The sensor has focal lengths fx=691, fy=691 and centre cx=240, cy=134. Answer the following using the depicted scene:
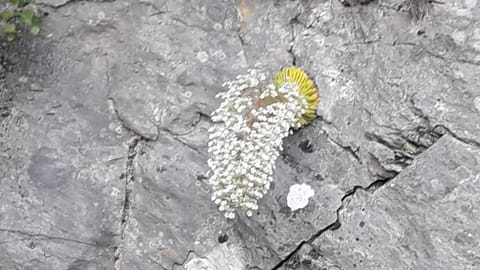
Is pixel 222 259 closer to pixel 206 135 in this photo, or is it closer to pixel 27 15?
pixel 206 135

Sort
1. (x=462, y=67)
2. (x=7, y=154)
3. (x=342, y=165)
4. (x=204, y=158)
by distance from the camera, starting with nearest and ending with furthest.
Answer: (x=462, y=67), (x=342, y=165), (x=204, y=158), (x=7, y=154)

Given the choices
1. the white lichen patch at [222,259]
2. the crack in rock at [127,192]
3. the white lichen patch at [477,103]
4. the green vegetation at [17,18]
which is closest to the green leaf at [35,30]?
the green vegetation at [17,18]

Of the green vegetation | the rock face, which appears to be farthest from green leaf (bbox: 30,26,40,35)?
the rock face

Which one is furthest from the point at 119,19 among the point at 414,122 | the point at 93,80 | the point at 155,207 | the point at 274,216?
the point at 414,122

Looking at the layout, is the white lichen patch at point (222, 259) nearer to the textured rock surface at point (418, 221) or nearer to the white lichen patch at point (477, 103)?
the textured rock surface at point (418, 221)

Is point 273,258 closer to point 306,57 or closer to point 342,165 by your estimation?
point 342,165

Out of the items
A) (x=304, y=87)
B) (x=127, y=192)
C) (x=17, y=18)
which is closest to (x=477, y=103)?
(x=304, y=87)

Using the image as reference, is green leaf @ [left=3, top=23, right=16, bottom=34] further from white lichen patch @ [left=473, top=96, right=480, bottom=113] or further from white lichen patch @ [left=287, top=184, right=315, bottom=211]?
white lichen patch @ [left=473, top=96, right=480, bottom=113]
